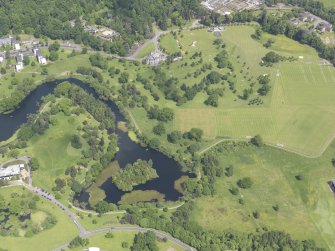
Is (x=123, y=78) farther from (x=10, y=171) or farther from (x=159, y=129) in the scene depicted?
(x=10, y=171)

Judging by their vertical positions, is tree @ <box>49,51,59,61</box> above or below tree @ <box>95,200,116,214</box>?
above

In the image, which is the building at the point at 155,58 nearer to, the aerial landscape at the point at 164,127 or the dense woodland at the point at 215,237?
the aerial landscape at the point at 164,127

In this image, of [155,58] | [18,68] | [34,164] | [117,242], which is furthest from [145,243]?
[18,68]

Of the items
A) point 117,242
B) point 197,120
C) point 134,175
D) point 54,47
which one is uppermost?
point 54,47

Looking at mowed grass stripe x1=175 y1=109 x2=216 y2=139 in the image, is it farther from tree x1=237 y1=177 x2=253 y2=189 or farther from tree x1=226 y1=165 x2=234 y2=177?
tree x1=237 y1=177 x2=253 y2=189

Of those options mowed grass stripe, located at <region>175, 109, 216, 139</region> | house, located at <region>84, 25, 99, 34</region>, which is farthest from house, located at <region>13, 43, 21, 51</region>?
mowed grass stripe, located at <region>175, 109, 216, 139</region>

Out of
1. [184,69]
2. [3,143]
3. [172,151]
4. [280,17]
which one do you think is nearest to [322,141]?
[172,151]
